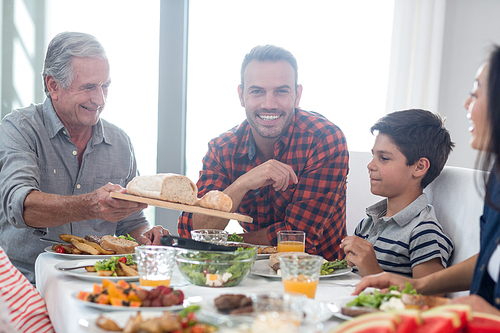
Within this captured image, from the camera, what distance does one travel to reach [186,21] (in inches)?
151

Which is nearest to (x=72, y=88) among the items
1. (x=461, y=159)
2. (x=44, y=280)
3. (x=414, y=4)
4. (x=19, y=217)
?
(x=19, y=217)

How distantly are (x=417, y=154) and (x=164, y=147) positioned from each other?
252 centimetres

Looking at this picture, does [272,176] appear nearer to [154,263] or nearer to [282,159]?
[282,159]

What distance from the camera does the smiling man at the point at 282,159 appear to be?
211cm

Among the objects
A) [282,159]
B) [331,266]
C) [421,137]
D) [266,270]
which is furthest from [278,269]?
[282,159]

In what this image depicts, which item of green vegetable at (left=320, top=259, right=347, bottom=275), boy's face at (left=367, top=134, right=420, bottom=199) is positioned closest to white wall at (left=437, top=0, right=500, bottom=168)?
boy's face at (left=367, top=134, right=420, bottom=199)

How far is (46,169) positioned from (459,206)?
1.87m

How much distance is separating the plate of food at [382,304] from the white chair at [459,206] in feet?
2.00

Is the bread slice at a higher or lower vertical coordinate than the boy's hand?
lower

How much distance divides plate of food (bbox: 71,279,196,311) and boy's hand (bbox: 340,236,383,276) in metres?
0.69

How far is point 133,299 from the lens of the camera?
A: 995 mm

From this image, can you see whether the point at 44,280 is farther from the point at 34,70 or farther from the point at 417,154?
the point at 34,70

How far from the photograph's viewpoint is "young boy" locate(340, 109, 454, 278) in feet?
5.55

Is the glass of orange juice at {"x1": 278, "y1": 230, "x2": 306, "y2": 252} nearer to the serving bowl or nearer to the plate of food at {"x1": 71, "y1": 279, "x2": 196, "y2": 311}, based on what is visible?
the serving bowl
